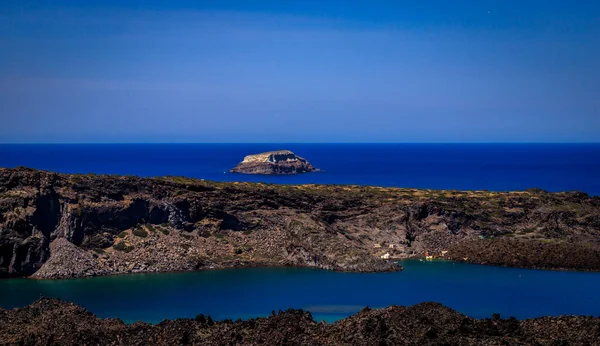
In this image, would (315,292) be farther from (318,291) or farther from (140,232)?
(140,232)


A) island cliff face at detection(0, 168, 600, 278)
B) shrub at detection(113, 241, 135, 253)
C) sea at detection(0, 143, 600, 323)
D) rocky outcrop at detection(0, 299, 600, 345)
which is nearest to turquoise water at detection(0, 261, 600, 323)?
sea at detection(0, 143, 600, 323)

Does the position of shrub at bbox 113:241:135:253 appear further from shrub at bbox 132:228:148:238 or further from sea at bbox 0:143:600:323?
sea at bbox 0:143:600:323

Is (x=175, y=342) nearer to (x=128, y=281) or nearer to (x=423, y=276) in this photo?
(x=128, y=281)

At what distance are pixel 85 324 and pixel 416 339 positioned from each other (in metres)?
19.3

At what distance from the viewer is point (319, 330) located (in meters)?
38.7

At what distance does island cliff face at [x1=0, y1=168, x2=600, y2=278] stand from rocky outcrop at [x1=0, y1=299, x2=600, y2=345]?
925 inches

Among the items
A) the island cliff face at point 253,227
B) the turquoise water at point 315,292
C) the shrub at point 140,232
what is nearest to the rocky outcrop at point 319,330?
the turquoise water at point 315,292

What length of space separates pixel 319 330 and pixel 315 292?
55.3 feet

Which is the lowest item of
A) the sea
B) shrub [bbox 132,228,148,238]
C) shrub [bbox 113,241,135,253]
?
the sea

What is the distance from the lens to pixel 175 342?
36.5 meters

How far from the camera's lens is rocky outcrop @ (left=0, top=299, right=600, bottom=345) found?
1421 inches

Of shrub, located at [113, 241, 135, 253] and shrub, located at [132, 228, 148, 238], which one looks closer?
shrub, located at [113, 241, 135, 253]

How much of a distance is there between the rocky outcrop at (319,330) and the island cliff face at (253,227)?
23.5 m

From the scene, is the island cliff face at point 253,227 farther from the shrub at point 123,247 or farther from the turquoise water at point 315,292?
the turquoise water at point 315,292
